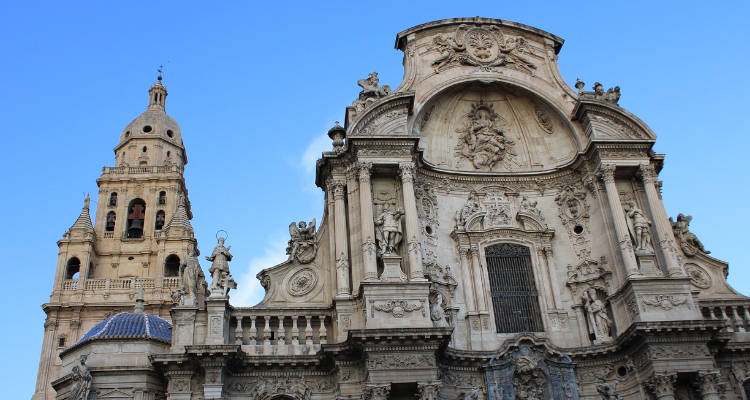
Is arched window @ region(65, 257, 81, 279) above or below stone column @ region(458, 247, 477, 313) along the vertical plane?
above

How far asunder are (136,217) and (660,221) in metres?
30.6

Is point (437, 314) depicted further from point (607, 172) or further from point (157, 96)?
point (157, 96)

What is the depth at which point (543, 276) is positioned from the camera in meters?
19.6

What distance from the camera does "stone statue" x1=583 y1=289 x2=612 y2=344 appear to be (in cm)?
1838

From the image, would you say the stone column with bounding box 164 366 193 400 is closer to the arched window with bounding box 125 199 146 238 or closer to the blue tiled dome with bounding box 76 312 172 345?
the blue tiled dome with bounding box 76 312 172 345

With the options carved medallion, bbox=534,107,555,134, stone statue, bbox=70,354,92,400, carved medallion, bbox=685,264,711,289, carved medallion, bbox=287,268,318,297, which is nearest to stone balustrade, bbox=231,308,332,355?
carved medallion, bbox=287,268,318,297

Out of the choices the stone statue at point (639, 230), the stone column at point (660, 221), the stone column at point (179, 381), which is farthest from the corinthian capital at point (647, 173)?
the stone column at point (179, 381)

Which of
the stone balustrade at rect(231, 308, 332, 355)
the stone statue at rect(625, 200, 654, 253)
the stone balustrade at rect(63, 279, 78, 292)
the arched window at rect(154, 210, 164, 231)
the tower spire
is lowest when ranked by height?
the stone balustrade at rect(231, 308, 332, 355)

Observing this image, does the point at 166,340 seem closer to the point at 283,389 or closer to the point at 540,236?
the point at 283,389

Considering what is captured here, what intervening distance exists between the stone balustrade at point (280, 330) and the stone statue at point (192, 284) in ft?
3.11

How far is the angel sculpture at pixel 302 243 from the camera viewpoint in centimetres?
1881

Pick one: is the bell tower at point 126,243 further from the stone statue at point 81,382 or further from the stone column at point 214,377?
the stone column at point 214,377

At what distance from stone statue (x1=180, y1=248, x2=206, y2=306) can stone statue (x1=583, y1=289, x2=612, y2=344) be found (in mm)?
9522

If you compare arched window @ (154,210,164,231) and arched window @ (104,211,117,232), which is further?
arched window @ (154,210,164,231)
